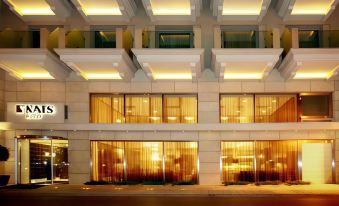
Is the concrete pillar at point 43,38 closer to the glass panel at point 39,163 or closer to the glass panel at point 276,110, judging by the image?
the glass panel at point 39,163

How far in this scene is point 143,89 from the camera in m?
27.6

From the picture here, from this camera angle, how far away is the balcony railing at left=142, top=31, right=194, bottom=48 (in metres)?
26.9

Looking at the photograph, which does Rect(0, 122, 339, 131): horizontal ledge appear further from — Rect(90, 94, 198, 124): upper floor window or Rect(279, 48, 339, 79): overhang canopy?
Rect(279, 48, 339, 79): overhang canopy

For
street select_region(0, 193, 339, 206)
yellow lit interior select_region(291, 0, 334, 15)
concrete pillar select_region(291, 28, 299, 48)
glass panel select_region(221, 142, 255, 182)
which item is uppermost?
yellow lit interior select_region(291, 0, 334, 15)

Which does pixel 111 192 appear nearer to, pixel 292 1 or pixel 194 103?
pixel 194 103

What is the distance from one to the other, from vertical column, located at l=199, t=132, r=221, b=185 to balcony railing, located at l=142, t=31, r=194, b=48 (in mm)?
5541

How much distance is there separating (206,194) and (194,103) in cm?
758

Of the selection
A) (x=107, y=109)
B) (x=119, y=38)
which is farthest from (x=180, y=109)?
(x=119, y=38)

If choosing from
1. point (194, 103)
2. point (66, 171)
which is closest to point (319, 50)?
point (194, 103)

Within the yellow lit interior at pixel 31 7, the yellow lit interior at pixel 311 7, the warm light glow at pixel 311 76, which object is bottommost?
the warm light glow at pixel 311 76

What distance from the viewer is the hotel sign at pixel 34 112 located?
26.7 meters

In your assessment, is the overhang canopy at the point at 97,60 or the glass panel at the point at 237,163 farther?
the glass panel at the point at 237,163

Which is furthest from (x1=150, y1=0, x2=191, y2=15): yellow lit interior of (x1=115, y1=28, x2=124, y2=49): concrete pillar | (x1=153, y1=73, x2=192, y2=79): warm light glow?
(x1=153, y1=73, x2=192, y2=79): warm light glow

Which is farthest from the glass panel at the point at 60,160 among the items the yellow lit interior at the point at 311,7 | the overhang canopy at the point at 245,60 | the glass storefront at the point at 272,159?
the yellow lit interior at the point at 311,7
